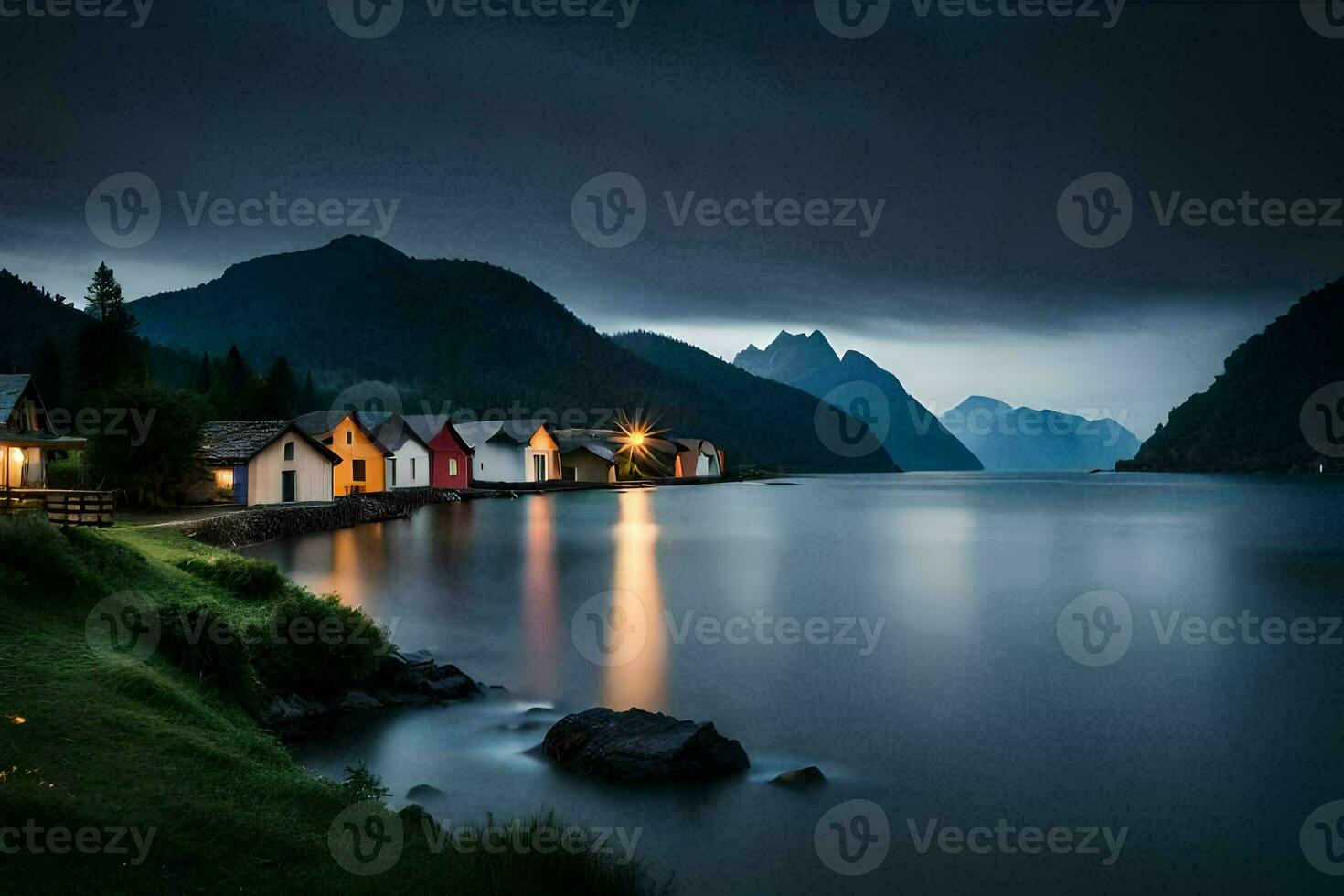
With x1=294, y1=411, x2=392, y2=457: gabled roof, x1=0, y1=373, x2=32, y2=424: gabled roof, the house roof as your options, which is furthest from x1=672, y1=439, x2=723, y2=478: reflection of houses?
x1=0, y1=373, x2=32, y2=424: gabled roof

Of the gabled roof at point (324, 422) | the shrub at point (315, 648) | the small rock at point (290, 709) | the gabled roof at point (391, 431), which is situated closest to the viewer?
the small rock at point (290, 709)

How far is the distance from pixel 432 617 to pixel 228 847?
15.9 meters

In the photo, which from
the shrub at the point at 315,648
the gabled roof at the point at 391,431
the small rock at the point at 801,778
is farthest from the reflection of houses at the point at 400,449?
the small rock at the point at 801,778

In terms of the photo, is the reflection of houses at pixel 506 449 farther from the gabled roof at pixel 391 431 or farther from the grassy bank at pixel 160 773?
the grassy bank at pixel 160 773

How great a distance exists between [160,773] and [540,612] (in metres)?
15.7

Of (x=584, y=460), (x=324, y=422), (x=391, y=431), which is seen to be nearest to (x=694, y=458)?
(x=584, y=460)

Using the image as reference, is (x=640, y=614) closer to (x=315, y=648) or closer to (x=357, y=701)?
(x=357, y=701)

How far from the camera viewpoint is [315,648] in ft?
45.6

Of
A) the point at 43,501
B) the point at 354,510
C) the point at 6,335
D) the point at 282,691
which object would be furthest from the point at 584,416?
the point at 282,691

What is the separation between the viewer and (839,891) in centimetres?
871

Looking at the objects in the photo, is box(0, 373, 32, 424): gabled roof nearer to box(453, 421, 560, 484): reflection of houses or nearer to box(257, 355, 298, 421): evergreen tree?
box(453, 421, 560, 484): reflection of houses

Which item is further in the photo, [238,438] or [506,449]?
[506,449]

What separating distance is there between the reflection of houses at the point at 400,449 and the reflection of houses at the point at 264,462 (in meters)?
13.5

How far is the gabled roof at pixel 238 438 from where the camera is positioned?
135 feet
